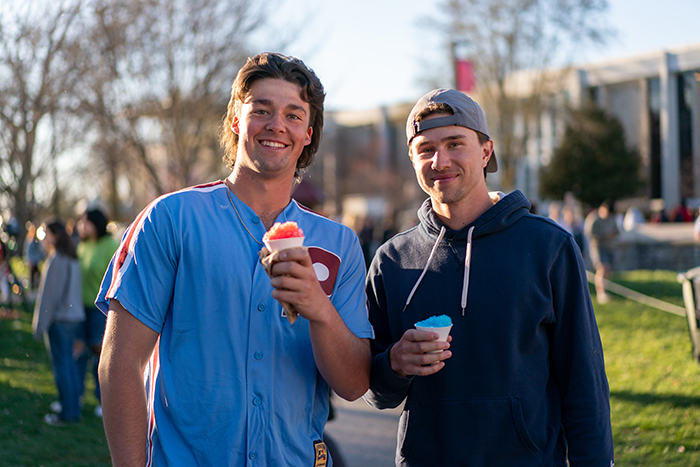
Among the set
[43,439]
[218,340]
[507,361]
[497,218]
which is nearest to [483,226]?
[497,218]

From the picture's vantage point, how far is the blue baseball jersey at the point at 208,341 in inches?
90.7

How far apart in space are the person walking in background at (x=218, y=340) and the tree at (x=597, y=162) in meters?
43.8

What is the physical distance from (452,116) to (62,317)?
6124 millimetres

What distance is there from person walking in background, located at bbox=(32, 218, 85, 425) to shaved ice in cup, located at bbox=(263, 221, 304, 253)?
615cm

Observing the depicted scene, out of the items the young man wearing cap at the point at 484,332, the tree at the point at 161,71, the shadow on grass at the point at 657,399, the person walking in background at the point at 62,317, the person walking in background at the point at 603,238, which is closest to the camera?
the young man wearing cap at the point at 484,332

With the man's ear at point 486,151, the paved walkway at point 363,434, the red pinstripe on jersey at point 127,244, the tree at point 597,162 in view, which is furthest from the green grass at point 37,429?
the tree at point 597,162

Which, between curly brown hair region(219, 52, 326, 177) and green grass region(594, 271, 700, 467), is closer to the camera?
curly brown hair region(219, 52, 326, 177)

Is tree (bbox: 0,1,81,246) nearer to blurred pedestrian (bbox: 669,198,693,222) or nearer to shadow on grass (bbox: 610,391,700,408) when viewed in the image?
shadow on grass (bbox: 610,391,700,408)

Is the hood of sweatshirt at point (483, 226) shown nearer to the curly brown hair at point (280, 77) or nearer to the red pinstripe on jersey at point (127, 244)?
the curly brown hair at point (280, 77)

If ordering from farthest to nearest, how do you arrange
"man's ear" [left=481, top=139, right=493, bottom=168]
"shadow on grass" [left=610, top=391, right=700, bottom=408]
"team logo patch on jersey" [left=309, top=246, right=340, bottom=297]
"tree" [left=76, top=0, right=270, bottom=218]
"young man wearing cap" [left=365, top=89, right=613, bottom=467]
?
"tree" [left=76, top=0, right=270, bottom=218] < "shadow on grass" [left=610, top=391, right=700, bottom=408] < "man's ear" [left=481, top=139, right=493, bottom=168] < "young man wearing cap" [left=365, top=89, right=613, bottom=467] < "team logo patch on jersey" [left=309, top=246, right=340, bottom=297]

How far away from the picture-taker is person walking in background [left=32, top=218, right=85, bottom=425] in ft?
24.3

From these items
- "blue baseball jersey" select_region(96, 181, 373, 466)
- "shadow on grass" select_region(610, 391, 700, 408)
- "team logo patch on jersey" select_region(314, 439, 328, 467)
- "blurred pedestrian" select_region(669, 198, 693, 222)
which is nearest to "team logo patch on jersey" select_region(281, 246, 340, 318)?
"blue baseball jersey" select_region(96, 181, 373, 466)

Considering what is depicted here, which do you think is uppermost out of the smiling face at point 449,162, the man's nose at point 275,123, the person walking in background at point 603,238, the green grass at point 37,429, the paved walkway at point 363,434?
the man's nose at point 275,123

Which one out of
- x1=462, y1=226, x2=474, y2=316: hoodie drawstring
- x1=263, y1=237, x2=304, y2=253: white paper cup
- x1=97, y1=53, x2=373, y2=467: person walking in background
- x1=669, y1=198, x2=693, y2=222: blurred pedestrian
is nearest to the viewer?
x1=263, y1=237, x2=304, y2=253: white paper cup
